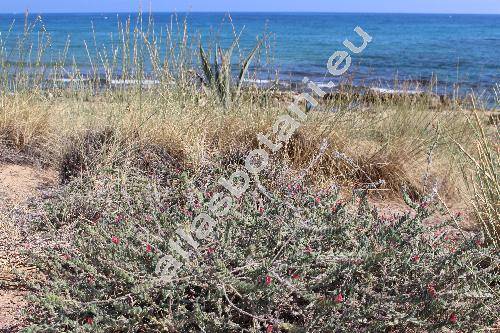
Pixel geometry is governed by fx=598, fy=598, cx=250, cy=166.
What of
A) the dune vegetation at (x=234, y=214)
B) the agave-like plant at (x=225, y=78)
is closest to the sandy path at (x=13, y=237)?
the dune vegetation at (x=234, y=214)

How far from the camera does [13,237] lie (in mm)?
3148

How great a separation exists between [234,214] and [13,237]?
1.31 meters

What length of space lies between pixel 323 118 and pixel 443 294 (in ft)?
8.08

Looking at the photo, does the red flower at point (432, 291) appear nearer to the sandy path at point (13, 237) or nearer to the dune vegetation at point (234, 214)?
the dune vegetation at point (234, 214)

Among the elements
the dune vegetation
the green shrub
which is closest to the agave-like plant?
the dune vegetation

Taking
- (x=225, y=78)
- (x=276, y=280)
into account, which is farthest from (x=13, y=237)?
(x=225, y=78)

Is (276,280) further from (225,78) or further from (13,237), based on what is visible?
(225,78)

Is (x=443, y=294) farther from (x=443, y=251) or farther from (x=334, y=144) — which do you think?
(x=334, y=144)

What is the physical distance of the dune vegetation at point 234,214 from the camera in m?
2.25

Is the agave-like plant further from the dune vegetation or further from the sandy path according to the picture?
the sandy path

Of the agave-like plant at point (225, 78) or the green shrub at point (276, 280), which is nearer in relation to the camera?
the green shrub at point (276, 280)

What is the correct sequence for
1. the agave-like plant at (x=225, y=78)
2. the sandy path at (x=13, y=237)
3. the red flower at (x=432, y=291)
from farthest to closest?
the agave-like plant at (x=225, y=78) → the sandy path at (x=13, y=237) → the red flower at (x=432, y=291)

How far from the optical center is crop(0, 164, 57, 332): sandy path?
257 centimetres

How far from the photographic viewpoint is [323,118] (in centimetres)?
458
